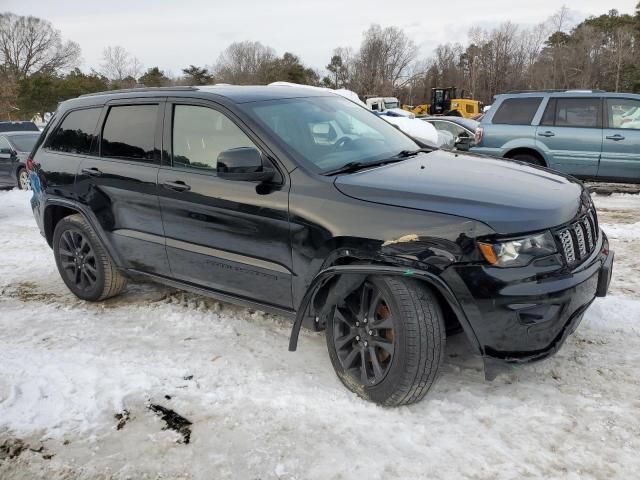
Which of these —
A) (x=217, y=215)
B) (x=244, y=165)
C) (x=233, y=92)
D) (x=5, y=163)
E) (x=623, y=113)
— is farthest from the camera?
(x=5, y=163)

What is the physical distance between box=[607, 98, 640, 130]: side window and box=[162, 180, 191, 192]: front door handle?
7.68 m

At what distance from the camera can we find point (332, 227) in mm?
3006

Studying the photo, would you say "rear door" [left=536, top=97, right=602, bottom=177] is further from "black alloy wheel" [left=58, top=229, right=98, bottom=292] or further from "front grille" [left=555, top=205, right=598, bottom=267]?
"black alloy wheel" [left=58, top=229, right=98, bottom=292]

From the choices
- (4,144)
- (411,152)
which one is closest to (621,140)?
(411,152)

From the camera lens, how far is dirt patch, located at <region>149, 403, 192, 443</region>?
111 inches

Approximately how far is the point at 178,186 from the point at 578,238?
2527 millimetres

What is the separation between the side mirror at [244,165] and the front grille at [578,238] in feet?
5.43

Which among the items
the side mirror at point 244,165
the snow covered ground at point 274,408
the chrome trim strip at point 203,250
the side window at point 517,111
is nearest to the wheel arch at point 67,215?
the chrome trim strip at point 203,250

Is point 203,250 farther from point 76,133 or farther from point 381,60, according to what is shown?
point 381,60

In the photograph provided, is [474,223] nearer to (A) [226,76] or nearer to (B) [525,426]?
(B) [525,426]

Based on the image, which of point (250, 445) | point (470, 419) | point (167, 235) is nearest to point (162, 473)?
point (250, 445)

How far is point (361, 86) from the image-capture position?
6875cm

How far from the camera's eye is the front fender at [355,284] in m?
2.68

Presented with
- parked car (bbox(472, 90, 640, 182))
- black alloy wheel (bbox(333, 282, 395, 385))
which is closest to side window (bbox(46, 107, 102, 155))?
black alloy wheel (bbox(333, 282, 395, 385))
